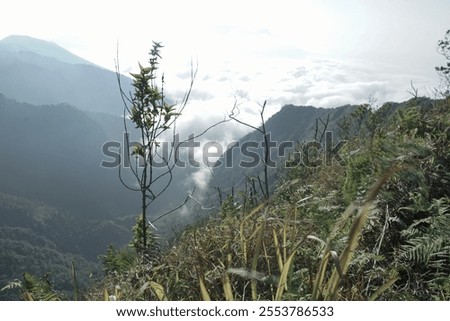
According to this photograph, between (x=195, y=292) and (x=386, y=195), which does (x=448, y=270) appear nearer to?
(x=386, y=195)

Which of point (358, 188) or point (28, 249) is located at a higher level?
point (358, 188)

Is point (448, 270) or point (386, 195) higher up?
point (386, 195)

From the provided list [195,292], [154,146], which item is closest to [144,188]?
[154,146]


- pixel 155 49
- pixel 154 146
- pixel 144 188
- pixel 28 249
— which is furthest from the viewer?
pixel 28 249

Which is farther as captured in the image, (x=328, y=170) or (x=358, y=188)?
(x=328, y=170)

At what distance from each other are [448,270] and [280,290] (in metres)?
1.02

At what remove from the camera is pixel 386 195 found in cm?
275

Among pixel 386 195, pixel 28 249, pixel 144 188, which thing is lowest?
pixel 28 249

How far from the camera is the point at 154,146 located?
664cm

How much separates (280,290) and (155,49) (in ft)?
19.6

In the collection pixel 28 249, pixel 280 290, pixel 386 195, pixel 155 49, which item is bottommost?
pixel 28 249
